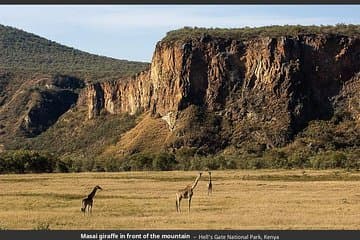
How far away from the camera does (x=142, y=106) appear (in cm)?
15988

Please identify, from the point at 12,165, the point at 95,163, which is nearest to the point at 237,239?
the point at 12,165

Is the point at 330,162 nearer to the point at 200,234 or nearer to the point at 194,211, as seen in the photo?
the point at 194,211

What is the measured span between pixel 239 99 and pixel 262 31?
59.6ft

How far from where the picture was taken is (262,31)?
15400 cm

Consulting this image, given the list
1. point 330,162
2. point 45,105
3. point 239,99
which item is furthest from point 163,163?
point 45,105

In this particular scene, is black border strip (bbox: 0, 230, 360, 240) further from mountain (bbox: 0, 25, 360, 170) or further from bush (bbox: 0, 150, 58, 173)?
mountain (bbox: 0, 25, 360, 170)

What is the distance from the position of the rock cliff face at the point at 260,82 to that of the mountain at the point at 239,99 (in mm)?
178

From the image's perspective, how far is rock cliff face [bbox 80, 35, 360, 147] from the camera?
13662 centimetres

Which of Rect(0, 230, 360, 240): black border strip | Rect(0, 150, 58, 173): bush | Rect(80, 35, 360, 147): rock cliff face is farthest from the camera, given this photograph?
Rect(80, 35, 360, 147): rock cliff face

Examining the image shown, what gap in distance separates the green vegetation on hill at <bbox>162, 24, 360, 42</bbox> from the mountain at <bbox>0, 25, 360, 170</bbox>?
0.69 ft

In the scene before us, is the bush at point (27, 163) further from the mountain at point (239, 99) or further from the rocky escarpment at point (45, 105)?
the rocky escarpment at point (45, 105)

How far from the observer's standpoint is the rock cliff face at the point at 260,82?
136625 mm

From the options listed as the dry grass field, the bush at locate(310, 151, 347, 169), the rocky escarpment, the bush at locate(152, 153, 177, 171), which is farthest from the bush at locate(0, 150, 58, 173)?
the rocky escarpment

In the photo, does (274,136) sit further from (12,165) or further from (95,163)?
(12,165)
